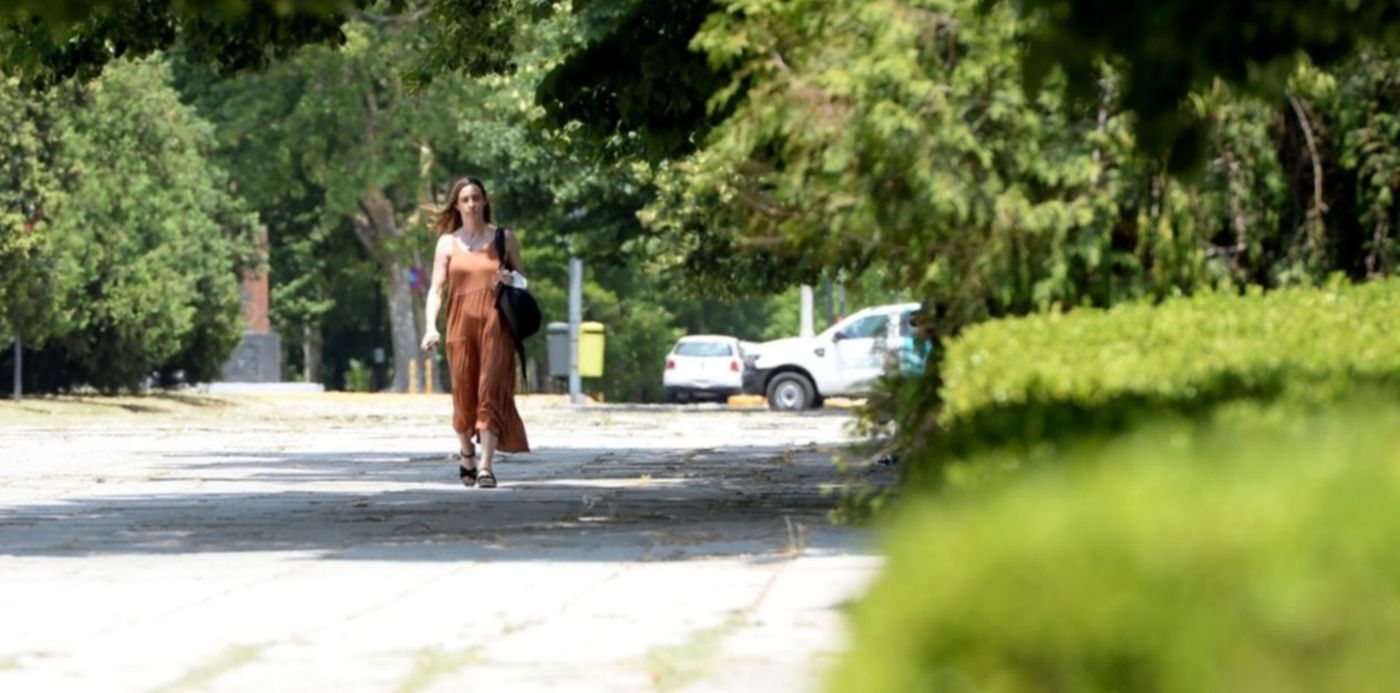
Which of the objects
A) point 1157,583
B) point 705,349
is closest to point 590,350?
point 705,349

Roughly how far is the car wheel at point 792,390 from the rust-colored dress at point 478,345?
105ft

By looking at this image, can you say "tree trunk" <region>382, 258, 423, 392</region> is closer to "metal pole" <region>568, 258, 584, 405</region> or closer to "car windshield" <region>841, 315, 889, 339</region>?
"metal pole" <region>568, 258, 584, 405</region>

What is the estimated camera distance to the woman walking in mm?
17125

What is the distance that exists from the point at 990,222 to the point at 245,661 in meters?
3.58

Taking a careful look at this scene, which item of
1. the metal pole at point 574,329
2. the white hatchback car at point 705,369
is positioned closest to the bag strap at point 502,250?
the metal pole at point 574,329

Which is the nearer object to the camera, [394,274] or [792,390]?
[792,390]

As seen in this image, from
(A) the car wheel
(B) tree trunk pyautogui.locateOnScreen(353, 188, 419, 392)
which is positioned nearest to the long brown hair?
(A) the car wheel

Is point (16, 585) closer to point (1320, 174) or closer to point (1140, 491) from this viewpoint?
point (1320, 174)

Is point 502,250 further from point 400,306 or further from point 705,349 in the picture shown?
point 400,306

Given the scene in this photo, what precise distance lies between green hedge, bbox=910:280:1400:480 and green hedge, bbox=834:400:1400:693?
212 cm

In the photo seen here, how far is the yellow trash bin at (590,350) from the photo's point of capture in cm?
5550

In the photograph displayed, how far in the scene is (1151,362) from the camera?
748cm

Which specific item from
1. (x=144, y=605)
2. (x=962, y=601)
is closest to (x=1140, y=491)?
(x=962, y=601)

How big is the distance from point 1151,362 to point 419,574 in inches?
142
